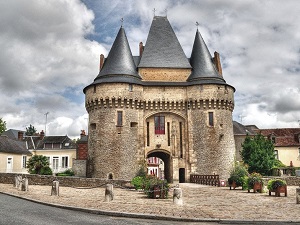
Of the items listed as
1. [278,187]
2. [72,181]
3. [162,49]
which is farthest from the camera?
[162,49]

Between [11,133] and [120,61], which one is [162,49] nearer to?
[120,61]

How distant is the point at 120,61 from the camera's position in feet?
102

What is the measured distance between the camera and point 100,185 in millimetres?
21719

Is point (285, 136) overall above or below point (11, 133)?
below

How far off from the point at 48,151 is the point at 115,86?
836 inches

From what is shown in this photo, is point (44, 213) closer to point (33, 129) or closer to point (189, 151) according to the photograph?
point (189, 151)

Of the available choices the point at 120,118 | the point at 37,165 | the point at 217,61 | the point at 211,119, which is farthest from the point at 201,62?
the point at 37,165

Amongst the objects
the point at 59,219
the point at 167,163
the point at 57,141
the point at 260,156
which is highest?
the point at 57,141

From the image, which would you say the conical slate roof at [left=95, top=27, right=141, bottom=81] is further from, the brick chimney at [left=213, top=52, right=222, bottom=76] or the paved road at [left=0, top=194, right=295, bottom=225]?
the paved road at [left=0, top=194, right=295, bottom=225]

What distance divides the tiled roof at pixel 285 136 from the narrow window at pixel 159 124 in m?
19.4

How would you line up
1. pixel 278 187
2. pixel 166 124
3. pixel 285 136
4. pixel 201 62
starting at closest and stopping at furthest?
A: pixel 278 187, pixel 166 124, pixel 201 62, pixel 285 136

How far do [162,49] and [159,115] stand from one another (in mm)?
7471

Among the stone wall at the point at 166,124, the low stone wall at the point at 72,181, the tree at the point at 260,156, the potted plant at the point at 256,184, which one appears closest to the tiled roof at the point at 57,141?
the stone wall at the point at 166,124

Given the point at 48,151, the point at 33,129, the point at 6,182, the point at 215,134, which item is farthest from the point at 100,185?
the point at 33,129
